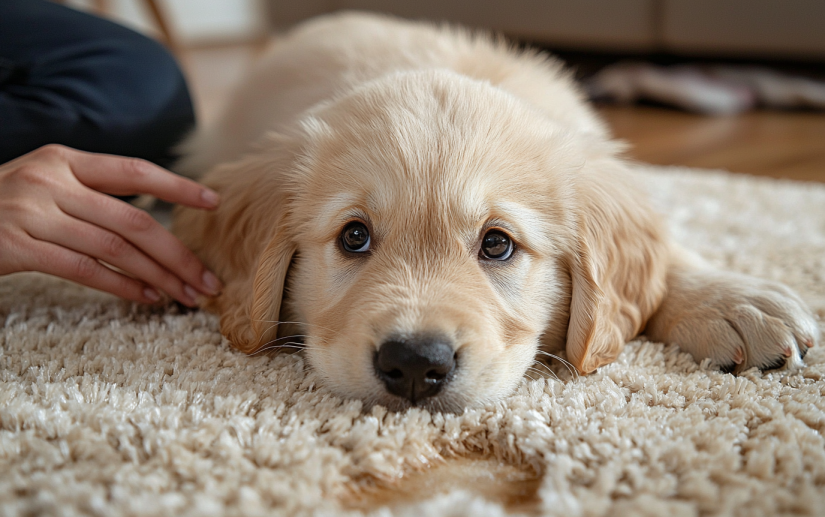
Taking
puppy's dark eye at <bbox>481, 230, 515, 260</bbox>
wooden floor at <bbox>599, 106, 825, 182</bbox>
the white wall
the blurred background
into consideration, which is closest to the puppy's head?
puppy's dark eye at <bbox>481, 230, 515, 260</bbox>

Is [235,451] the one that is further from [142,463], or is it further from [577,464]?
[577,464]

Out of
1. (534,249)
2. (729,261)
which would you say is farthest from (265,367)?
(729,261)

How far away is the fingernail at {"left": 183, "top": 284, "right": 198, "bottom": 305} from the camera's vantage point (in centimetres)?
180

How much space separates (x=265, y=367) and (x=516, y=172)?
0.73 m

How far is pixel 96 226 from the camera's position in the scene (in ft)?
5.58

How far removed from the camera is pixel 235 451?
1.17 m

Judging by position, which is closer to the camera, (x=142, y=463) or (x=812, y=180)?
(x=142, y=463)

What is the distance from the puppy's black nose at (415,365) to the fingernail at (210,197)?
781 mm

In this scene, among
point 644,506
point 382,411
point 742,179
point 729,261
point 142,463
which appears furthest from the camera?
point 742,179

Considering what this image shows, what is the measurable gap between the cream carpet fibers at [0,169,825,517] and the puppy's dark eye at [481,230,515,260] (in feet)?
1.00

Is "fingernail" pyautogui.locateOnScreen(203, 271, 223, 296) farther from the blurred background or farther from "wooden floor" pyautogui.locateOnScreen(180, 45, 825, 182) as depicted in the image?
the blurred background

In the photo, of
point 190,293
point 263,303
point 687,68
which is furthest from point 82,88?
point 687,68

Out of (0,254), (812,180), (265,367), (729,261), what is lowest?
(265,367)

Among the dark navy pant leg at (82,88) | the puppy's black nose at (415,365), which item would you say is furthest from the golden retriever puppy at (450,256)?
the dark navy pant leg at (82,88)
